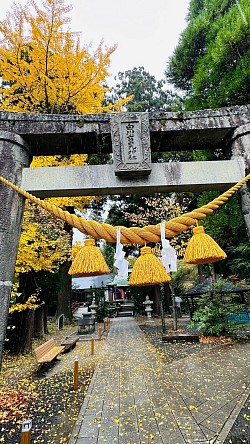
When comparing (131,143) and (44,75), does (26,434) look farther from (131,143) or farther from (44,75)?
(44,75)

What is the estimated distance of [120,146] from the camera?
302 centimetres

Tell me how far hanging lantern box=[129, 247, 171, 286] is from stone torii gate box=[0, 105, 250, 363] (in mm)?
820

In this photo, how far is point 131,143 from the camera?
3039 millimetres

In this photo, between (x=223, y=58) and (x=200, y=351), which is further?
(x=223, y=58)

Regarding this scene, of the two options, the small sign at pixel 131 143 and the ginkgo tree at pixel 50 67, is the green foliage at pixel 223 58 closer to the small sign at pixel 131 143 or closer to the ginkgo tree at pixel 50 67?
the ginkgo tree at pixel 50 67

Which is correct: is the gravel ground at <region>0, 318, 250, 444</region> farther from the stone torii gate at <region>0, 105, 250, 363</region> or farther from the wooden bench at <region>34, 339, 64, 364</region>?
the stone torii gate at <region>0, 105, 250, 363</region>

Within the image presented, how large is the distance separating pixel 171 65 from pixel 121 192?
14675mm

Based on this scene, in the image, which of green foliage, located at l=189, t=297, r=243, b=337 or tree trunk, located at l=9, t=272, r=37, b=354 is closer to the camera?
tree trunk, located at l=9, t=272, r=37, b=354

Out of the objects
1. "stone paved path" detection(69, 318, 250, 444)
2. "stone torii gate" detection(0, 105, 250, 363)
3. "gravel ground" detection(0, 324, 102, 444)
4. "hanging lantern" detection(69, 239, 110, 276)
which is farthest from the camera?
"gravel ground" detection(0, 324, 102, 444)

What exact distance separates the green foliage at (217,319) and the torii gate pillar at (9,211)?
27.5 feet

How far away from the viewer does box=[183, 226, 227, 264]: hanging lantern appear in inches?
104

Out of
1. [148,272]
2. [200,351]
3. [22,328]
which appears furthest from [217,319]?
[148,272]

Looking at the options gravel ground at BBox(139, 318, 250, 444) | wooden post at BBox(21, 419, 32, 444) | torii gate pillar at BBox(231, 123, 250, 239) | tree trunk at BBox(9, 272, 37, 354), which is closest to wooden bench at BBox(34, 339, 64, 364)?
tree trunk at BBox(9, 272, 37, 354)

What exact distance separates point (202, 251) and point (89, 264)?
1151 millimetres
